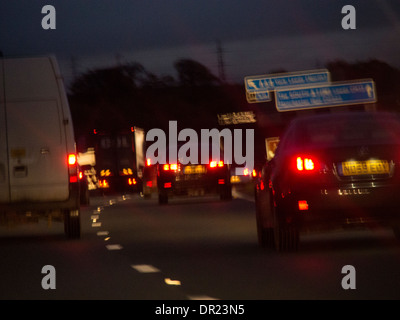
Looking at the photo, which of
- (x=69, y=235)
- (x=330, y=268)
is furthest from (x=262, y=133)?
(x=330, y=268)

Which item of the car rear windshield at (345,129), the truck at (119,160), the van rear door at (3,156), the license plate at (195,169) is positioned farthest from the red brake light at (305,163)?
the truck at (119,160)

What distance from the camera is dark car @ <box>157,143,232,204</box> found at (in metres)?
34.2

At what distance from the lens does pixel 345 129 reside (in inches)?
571

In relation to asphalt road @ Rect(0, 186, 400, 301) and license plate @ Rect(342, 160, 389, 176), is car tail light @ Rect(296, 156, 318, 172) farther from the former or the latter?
asphalt road @ Rect(0, 186, 400, 301)

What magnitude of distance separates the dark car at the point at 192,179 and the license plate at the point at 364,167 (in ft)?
67.3

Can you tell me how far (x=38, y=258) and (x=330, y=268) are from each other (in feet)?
15.0

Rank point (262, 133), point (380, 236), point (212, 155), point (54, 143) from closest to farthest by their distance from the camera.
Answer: point (380, 236) < point (54, 143) < point (212, 155) < point (262, 133)

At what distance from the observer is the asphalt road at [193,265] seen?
34.9 feet

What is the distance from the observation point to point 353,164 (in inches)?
542

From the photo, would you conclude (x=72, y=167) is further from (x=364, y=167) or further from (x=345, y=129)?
(x=364, y=167)

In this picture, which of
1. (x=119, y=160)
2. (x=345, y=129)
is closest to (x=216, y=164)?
(x=345, y=129)

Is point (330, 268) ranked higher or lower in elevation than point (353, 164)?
lower

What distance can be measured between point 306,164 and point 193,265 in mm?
1807
